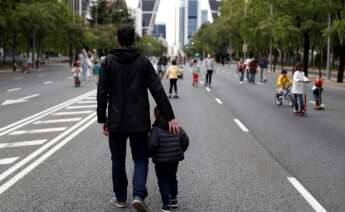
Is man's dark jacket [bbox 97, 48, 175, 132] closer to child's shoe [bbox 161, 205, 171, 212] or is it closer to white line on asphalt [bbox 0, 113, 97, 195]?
child's shoe [bbox 161, 205, 171, 212]

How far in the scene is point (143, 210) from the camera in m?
5.71

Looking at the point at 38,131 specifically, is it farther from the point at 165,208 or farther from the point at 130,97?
the point at 130,97

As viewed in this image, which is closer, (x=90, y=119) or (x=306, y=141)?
(x=306, y=141)

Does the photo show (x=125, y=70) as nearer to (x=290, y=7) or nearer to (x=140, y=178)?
(x=140, y=178)

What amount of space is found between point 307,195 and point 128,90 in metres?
2.56

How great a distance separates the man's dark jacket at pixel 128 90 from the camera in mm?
5762

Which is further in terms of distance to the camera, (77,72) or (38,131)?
(77,72)

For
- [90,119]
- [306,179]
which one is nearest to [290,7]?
[90,119]

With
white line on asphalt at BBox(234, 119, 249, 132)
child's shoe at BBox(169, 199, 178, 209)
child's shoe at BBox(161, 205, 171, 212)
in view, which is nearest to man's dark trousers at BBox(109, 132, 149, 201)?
child's shoe at BBox(161, 205, 171, 212)

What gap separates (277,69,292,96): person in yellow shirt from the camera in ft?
65.0

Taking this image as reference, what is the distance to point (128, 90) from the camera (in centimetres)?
580

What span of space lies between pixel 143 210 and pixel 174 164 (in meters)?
0.58

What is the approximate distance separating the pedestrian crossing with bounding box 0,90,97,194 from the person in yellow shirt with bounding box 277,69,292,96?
620 cm

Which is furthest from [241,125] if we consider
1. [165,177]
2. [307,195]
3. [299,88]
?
[165,177]
